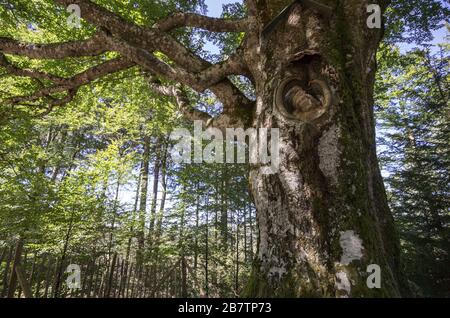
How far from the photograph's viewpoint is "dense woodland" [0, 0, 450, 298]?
5.92 metres

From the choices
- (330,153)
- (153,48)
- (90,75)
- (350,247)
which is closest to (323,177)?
(330,153)

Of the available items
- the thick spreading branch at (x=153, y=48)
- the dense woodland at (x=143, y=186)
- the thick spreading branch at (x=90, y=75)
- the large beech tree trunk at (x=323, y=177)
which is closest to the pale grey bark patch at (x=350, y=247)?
the large beech tree trunk at (x=323, y=177)

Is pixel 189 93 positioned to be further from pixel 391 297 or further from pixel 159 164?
pixel 391 297

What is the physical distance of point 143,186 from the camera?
42.0ft

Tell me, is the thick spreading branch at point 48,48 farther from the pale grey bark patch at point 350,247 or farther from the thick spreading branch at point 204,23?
the pale grey bark patch at point 350,247

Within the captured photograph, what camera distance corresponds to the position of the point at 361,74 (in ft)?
10.2

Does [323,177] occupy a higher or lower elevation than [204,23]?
lower

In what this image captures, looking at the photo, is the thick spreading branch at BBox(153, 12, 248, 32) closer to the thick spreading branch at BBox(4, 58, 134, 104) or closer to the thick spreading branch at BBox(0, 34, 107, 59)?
the thick spreading branch at BBox(4, 58, 134, 104)

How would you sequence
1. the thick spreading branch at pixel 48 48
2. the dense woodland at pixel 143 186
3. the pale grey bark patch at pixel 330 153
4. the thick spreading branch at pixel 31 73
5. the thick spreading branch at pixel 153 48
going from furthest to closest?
the dense woodland at pixel 143 186, the thick spreading branch at pixel 31 73, the thick spreading branch at pixel 48 48, the thick spreading branch at pixel 153 48, the pale grey bark patch at pixel 330 153

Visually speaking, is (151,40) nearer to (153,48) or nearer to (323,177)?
(153,48)

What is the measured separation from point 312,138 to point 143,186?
11293 mm

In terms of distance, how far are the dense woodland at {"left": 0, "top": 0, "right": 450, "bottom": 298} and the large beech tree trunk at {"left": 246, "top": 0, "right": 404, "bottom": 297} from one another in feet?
2.18

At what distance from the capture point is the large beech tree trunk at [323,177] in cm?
219
